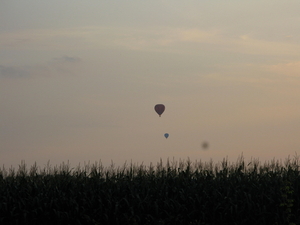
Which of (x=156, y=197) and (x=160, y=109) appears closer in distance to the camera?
(x=156, y=197)

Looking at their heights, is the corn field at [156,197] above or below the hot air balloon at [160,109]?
below

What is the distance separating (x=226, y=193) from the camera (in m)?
19.5

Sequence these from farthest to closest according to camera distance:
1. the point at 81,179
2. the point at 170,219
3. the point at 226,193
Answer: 1. the point at 81,179
2. the point at 226,193
3. the point at 170,219

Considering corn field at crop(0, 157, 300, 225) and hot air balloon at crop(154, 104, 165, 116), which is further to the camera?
hot air balloon at crop(154, 104, 165, 116)

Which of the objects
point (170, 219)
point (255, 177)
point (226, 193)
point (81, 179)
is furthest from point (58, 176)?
point (255, 177)

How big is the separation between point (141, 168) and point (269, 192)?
597cm

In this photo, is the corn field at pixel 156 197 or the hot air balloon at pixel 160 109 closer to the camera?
the corn field at pixel 156 197

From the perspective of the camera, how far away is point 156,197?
19.3 meters

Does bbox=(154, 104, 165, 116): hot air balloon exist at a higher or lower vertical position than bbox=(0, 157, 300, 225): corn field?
higher

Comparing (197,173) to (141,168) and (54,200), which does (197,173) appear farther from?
(54,200)

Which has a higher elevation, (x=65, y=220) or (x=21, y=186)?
(x=21, y=186)

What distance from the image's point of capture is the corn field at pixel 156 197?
18594 millimetres

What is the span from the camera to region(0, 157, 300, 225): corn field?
18594mm

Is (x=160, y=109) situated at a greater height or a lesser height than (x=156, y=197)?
greater
